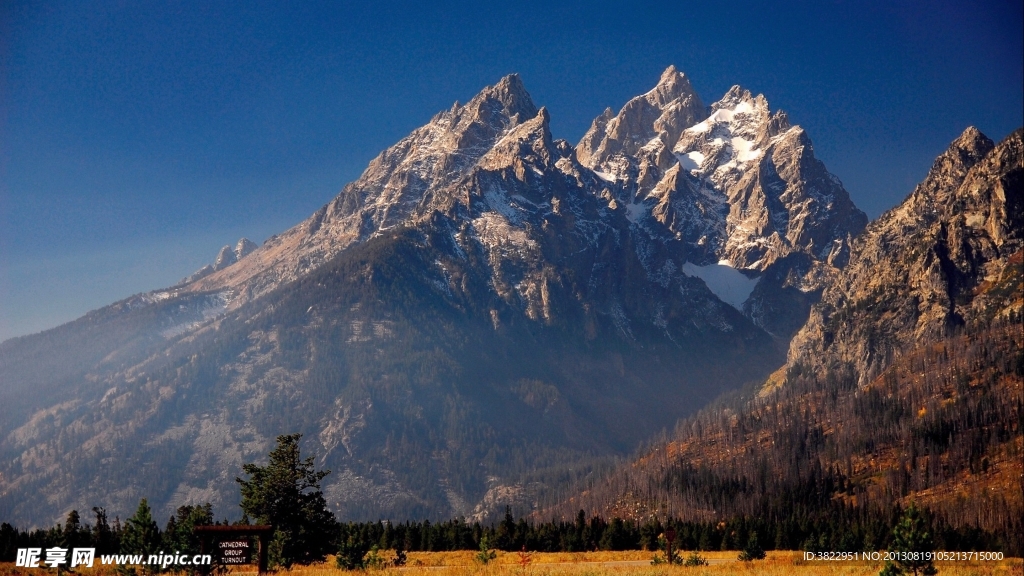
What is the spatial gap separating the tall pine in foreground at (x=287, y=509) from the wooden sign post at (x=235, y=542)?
1694 centimetres

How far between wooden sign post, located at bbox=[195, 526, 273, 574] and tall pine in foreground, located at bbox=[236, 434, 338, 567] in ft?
55.6

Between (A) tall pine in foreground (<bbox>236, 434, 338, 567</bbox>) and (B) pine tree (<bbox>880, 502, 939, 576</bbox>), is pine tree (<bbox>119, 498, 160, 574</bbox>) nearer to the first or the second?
(A) tall pine in foreground (<bbox>236, 434, 338, 567</bbox>)

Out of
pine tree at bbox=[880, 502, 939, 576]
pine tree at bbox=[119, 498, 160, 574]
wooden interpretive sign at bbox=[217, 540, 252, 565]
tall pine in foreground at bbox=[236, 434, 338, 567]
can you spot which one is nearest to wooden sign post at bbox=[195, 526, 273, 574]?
wooden interpretive sign at bbox=[217, 540, 252, 565]

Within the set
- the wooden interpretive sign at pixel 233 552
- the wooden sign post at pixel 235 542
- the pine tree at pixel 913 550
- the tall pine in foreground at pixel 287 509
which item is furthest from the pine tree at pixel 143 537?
the pine tree at pixel 913 550

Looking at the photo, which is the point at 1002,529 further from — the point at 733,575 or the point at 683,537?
the point at 733,575

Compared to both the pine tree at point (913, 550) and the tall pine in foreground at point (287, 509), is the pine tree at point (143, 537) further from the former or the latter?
the pine tree at point (913, 550)

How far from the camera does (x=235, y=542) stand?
171 feet

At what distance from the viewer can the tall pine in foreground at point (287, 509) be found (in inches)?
2864

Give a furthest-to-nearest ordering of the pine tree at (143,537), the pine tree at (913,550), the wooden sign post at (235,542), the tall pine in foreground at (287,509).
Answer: the tall pine in foreground at (287,509) < the pine tree at (913,550) < the pine tree at (143,537) < the wooden sign post at (235,542)

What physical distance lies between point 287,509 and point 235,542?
2165cm

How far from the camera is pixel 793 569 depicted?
69.9 meters

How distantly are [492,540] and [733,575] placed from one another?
78.2 metres

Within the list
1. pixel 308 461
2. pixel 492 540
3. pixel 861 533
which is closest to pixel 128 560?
pixel 308 461

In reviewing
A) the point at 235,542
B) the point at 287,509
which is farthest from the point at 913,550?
the point at 235,542
